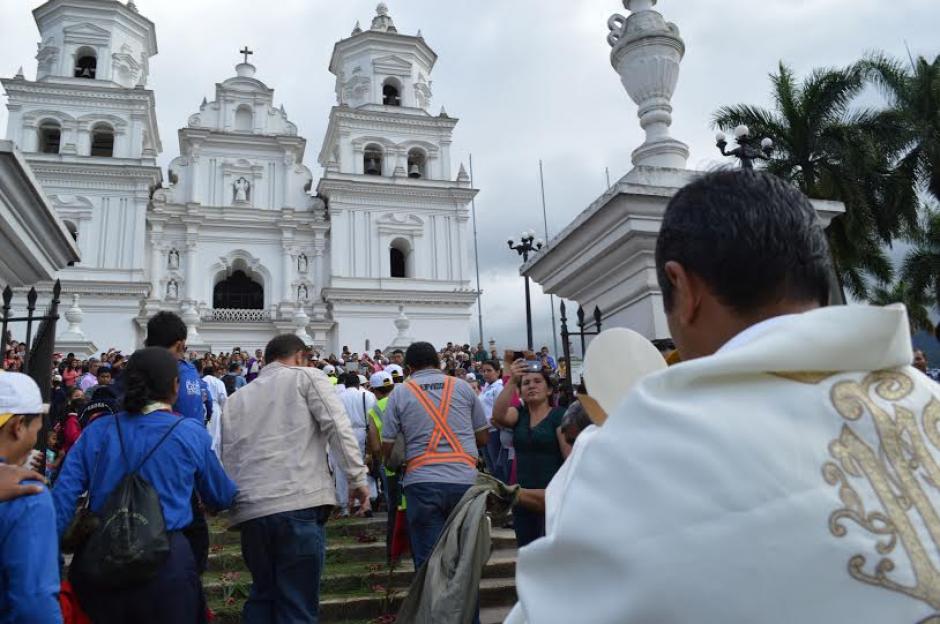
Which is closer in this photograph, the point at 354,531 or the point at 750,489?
the point at 750,489

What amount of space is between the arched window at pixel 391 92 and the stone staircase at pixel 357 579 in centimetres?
2711

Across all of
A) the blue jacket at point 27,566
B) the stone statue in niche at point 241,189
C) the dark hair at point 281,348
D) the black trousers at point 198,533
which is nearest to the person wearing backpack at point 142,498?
the black trousers at point 198,533

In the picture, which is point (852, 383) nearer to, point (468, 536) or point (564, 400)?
point (468, 536)

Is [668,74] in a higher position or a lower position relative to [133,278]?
lower

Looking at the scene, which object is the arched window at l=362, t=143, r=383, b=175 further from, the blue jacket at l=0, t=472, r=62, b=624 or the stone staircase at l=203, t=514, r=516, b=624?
the blue jacket at l=0, t=472, r=62, b=624

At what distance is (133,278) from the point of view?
81.2 feet

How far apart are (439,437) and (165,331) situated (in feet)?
5.09

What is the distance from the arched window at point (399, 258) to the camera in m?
28.4

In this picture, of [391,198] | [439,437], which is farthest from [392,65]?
[439,437]

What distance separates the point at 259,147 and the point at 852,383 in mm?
30129

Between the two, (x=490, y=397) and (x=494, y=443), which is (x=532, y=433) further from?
(x=490, y=397)

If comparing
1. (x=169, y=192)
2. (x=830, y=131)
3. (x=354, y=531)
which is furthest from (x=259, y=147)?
(x=354, y=531)

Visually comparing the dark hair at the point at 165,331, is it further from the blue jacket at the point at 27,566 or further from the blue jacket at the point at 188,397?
the blue jacket at the point at 27,566

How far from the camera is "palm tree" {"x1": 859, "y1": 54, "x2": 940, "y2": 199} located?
1602 cm
